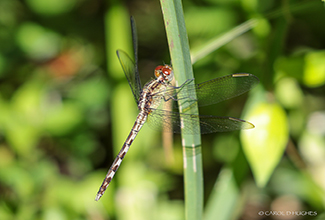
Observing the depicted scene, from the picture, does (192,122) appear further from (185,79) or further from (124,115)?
(124,115)

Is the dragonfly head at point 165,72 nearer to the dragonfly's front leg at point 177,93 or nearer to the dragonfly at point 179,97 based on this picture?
the dragonfly at point 179,97

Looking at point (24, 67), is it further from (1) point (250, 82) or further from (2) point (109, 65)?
(1) point (250, 82)

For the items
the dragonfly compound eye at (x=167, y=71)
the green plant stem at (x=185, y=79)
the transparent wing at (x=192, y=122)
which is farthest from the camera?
the dragonfly compound eye at (x=167, y=71)

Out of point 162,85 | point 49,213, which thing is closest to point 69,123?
point 49,213

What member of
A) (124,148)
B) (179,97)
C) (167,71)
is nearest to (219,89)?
(179,97)

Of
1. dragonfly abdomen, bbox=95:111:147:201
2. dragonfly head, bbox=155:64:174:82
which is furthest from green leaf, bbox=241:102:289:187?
dragonfly abdomen, bbox=95:111:147:201

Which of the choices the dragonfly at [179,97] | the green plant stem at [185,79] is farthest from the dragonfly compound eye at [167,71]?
the green plant stem at [185,79]

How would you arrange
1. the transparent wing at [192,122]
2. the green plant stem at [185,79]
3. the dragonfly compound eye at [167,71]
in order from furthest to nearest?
the dragonfly compound eye at [167,71] → the transparent wing at [192,122] → the green plant stem at [185,79]
